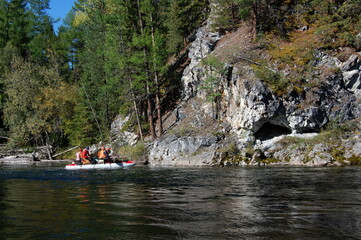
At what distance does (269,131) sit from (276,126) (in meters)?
0.67

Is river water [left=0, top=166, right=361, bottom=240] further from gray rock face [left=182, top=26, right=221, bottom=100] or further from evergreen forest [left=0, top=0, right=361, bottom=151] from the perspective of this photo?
gray rock face [left=182, top=26, right=221, bottom=100]

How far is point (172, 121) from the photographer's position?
31.7 metres

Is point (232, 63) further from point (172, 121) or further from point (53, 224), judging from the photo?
point (53, 224)

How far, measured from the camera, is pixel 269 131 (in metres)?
24.7

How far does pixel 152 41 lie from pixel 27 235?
27432 mm

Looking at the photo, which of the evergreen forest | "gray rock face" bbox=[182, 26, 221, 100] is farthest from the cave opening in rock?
"gray rock face" bbox=[182, 26, 221, 100]

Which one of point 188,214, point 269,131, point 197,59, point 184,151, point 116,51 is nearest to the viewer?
point 188,214

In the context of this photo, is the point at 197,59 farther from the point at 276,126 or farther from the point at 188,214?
the point at 188,214

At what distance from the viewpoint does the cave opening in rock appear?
2428 centimetres

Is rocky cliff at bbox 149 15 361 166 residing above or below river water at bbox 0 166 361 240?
above

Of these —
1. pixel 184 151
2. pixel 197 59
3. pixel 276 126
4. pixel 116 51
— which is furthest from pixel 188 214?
pixel 197 59

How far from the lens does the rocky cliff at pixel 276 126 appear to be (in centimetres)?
2106

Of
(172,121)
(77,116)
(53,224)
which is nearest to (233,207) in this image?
(53,224)

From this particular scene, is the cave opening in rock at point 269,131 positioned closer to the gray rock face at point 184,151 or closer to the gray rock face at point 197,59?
the gray rock face at point 184,151
